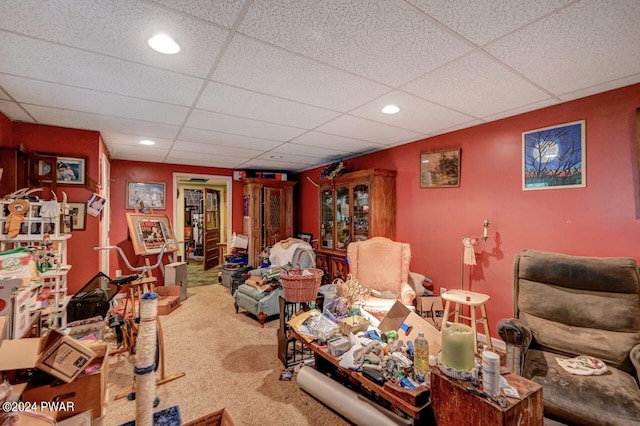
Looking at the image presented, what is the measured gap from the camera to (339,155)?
455 cm

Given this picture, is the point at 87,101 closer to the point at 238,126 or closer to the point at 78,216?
the point at 238,126

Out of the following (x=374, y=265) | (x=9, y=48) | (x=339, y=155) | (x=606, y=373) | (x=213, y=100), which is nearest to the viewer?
(x=9, y=48)

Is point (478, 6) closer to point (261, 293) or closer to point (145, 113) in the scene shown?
point (145, 113)

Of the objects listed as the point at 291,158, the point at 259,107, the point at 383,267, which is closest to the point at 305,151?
the point at 291,158

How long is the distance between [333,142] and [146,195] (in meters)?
3.52

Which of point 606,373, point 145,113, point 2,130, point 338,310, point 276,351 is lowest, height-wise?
point 276,351

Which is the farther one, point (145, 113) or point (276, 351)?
point (276, 351)

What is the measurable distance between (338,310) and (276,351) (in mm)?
895

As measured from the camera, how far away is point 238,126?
2.95 m

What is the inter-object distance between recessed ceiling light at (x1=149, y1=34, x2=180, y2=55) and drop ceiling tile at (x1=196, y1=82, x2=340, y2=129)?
425 millimetres

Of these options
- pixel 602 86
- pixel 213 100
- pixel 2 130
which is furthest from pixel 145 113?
pixel 602 86

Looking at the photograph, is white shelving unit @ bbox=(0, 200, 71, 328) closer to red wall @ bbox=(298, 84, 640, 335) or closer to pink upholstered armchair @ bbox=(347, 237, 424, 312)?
pink upholstered armchair @ bbox=(347, 237, 424, 312)

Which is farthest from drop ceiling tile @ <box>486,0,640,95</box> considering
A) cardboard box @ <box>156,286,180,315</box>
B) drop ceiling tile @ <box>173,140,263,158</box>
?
cardboard box @ <box>156,286,180,315</box>

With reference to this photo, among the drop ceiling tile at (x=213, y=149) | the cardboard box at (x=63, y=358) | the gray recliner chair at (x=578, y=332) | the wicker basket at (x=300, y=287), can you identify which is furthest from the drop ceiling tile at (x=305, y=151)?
the cardboard box at (x=63, y=358)
